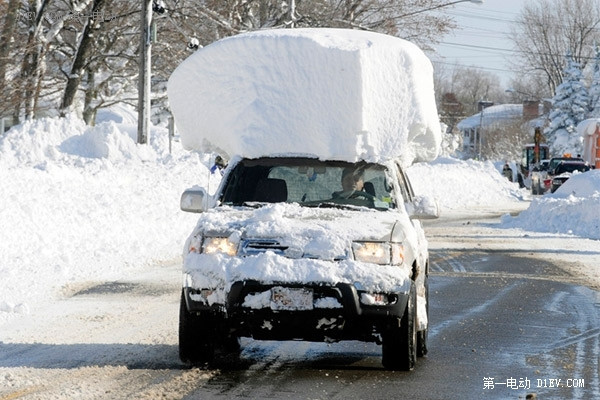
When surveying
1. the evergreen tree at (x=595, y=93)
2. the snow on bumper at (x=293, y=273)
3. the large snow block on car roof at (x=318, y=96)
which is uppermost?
the evergreen tree at (x=595, y=93)

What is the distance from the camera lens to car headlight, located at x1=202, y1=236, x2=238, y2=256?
8586mm

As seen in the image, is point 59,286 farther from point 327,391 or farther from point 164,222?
point 164,222

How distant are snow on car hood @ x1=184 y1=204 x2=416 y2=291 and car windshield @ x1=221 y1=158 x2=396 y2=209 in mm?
781

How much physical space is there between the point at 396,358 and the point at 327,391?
37.3 inches

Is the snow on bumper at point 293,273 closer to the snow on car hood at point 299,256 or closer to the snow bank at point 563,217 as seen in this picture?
the snow on car hood at point 299,256

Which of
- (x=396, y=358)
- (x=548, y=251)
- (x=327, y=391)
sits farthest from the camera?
(x=548, y=251)

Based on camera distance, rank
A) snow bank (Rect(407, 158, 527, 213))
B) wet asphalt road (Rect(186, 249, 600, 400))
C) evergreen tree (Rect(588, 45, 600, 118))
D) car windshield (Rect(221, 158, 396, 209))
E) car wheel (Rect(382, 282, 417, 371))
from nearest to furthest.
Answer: wet asphalt road (Rect(186, 249, 600, 400)) → car wheel (Rect(382, 282, 417, 371)) → car windshield (Rect(221, 158, 396, 209)) → snow bank (Rect(407, 158, 527, 213)) → evergreen tree (Rect(588, 45, 600, 118))

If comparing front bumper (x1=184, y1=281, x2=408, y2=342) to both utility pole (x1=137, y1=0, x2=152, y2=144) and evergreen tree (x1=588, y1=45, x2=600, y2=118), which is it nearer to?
utility pole (x1=137, y1=0, x2=152, y2=144)

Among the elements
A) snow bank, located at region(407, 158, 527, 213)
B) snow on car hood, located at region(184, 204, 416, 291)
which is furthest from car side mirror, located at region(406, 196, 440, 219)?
snow bank, located at region(407, 158, 527, 213)

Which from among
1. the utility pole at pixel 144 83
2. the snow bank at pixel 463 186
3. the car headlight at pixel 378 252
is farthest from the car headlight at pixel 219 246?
the snow bank at pixel 463 186

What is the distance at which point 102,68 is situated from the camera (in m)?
50.4

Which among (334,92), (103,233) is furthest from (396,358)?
(103,233)

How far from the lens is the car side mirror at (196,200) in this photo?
982cm

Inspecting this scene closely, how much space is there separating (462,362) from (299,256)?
1.82m
